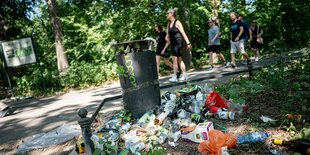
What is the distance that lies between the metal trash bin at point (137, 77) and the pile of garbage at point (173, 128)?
191mm

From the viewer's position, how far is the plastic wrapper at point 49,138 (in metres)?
4.88

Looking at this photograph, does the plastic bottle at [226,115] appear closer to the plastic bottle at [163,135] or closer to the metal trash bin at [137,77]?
the plastic bottle at [163,135]

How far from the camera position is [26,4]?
55.6 ft

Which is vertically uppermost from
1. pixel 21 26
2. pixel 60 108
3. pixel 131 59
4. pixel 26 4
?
pixel 26 4

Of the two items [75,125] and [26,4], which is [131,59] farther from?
[26,4]

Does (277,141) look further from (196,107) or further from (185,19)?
(185,19)

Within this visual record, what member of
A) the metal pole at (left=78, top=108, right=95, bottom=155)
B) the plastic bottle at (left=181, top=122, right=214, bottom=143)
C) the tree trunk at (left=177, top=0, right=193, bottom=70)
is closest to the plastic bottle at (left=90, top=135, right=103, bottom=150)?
the metal pole at (left=78, top=108, right=95, bottom=155)

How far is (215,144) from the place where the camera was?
127 inches

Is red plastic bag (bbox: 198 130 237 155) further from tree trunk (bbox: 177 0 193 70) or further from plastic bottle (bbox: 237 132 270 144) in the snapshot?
tree trunk (bbox: 177 0 193 70)

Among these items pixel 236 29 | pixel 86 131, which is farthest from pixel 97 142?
pixel 236 29

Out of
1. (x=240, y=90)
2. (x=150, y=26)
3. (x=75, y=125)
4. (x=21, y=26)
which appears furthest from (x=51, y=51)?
(x=240, y=90)

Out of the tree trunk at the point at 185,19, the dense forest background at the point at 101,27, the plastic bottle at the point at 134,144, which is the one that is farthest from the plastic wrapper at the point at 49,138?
the tree trunk at the point at 185,19

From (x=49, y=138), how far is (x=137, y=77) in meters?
1.98

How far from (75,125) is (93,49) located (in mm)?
10481
